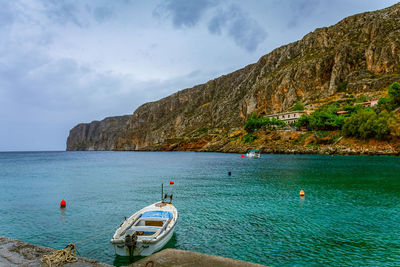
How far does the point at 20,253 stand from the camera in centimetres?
915

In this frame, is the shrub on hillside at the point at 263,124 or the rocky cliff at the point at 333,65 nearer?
the shrub on hillside at the point at 263,124

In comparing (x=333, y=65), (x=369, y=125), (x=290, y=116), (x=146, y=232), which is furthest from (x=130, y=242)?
(x=333, y=65)

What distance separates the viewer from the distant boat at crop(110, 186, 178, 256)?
1177cm

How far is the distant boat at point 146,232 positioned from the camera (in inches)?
463

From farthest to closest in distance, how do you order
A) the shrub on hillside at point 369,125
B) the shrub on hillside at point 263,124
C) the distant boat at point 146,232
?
the shrub on hillside at point 263,124
the shrub on hillside at point 369,125
the distant boat at point 146,232

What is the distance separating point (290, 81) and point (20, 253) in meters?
159

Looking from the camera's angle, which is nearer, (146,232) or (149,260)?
(149,260)

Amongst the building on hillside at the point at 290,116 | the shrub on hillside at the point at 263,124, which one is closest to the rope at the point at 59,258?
the shrub on hillside at the point at 263,124

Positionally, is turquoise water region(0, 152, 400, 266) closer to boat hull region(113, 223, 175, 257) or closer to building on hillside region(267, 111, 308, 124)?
boat hull region(113, 223, 175, 257)

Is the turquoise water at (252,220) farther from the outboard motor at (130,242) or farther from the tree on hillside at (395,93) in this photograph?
the tree on hillside at (395,93)

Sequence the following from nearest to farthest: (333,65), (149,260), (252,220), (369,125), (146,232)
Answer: (149,260) → (146,232) → (252,220) → (369,125) → (333,65)

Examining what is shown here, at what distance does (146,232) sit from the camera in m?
14.1

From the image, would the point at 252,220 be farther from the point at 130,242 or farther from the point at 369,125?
the point at 369,125

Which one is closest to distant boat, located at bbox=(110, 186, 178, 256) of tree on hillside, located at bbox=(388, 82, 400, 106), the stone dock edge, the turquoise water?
the turquoise water
